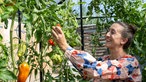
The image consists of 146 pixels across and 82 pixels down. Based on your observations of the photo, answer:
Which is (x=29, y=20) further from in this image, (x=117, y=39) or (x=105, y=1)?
(x=105, y=1)

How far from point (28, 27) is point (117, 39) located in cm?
49

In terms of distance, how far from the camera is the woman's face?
1649 mm

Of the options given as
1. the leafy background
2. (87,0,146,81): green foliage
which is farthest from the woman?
(87,0,146,81): green foliage

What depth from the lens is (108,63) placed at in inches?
61.0

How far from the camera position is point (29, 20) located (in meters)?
1.38

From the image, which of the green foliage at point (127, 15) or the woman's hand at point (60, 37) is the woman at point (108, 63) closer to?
the woman's hand at point (60, 37)

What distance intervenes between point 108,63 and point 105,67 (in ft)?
0.09

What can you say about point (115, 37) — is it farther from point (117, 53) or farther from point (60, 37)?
point (60, 37)

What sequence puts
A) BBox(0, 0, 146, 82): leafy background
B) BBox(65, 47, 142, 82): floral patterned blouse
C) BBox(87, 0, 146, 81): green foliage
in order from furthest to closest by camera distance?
BBox(87, 0, 146, 81): green foliage, BBox(65, 47, 142, 82): floral patterned blouse, BBox(0, 0, 146, 82): leafy background

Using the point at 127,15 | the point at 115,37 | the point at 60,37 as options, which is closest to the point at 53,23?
the point at 60,37

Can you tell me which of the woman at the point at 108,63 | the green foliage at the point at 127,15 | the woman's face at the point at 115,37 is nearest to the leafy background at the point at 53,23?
the green foliage at the point at 127,15

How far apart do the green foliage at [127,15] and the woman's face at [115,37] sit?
0.39 m

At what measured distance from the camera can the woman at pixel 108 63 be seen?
153 centimetres

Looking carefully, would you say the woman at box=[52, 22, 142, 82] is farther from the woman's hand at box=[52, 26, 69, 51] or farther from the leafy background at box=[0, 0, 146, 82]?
the leafy background at box=[0, 0, 146, 82]
